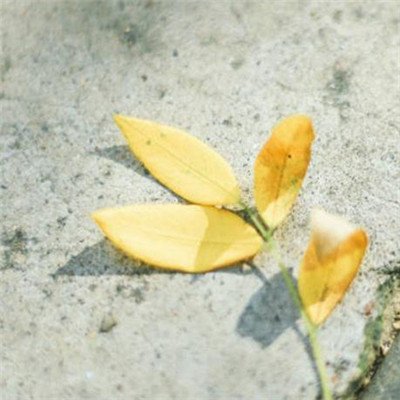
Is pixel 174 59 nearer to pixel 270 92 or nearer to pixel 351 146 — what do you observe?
pixel 270 92

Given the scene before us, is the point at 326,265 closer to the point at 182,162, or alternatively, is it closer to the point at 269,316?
the point at 269,316

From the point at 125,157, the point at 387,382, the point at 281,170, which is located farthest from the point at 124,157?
the point at 387,382

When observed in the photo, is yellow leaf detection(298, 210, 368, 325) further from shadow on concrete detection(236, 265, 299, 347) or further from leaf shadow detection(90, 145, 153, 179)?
leaf shadow detection(90, 145, 153, 179)

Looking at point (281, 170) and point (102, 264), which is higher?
point (281, 170)

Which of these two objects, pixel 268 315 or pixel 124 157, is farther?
pixel 124 157

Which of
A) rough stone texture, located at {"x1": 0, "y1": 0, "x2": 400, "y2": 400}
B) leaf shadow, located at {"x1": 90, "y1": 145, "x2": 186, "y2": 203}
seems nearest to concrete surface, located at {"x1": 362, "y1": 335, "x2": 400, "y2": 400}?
rough stone texture, located at {"x1": 0, "y1": 0, "x2": 400, "y2": 400}

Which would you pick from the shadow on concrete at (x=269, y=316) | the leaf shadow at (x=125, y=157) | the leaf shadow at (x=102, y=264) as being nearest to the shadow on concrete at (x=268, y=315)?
the shadow on concrete at (x=269, y=316)
